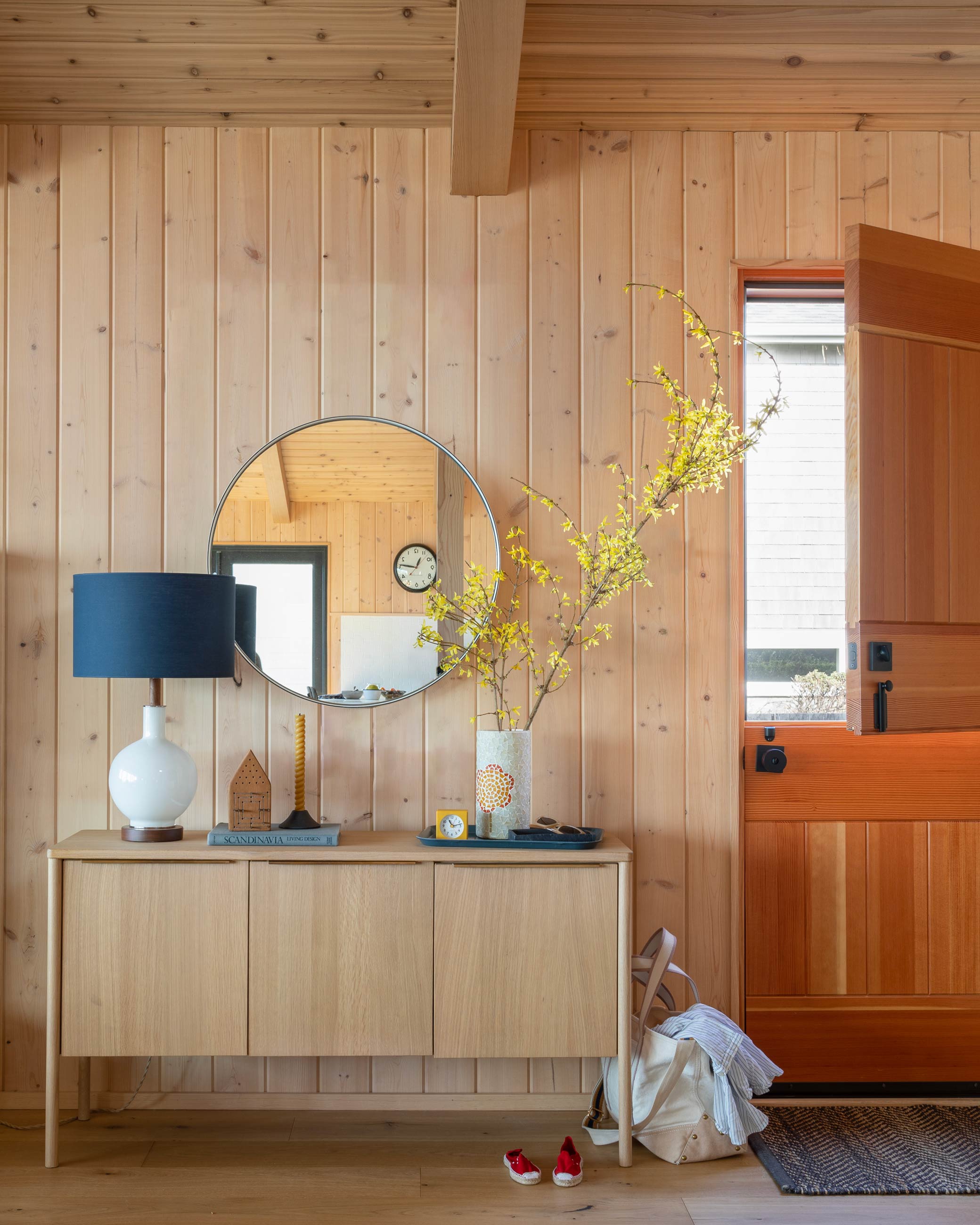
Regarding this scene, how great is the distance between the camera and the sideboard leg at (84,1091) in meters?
2.56

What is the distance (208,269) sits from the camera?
9.14ft

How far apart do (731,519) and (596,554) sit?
15.9 inches

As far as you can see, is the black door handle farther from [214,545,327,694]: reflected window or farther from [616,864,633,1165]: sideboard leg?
[214,545,327,694]: reflected window

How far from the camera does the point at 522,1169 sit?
226 cm

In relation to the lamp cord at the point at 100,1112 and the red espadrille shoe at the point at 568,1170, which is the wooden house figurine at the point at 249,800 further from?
the red espadrille shoe at the point at 568,1170

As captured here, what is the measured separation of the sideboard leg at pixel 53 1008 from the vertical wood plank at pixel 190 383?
47 centimetres

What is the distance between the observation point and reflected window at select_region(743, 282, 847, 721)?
288 cm

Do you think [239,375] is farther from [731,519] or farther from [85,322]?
[731,519]

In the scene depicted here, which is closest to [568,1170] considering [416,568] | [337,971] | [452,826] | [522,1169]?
[522,1169]

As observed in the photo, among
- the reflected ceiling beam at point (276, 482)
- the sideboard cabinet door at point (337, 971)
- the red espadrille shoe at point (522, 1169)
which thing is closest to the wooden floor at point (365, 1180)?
the red espadrille shoe at point (522, 1169)

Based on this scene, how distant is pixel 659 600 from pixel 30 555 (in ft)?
5.85

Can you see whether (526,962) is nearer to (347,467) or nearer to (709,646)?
(709,646)

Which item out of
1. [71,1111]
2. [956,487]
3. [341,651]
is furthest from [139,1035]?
[956,487]

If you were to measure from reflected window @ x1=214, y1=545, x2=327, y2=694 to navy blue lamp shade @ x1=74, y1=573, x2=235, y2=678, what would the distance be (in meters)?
0.30
